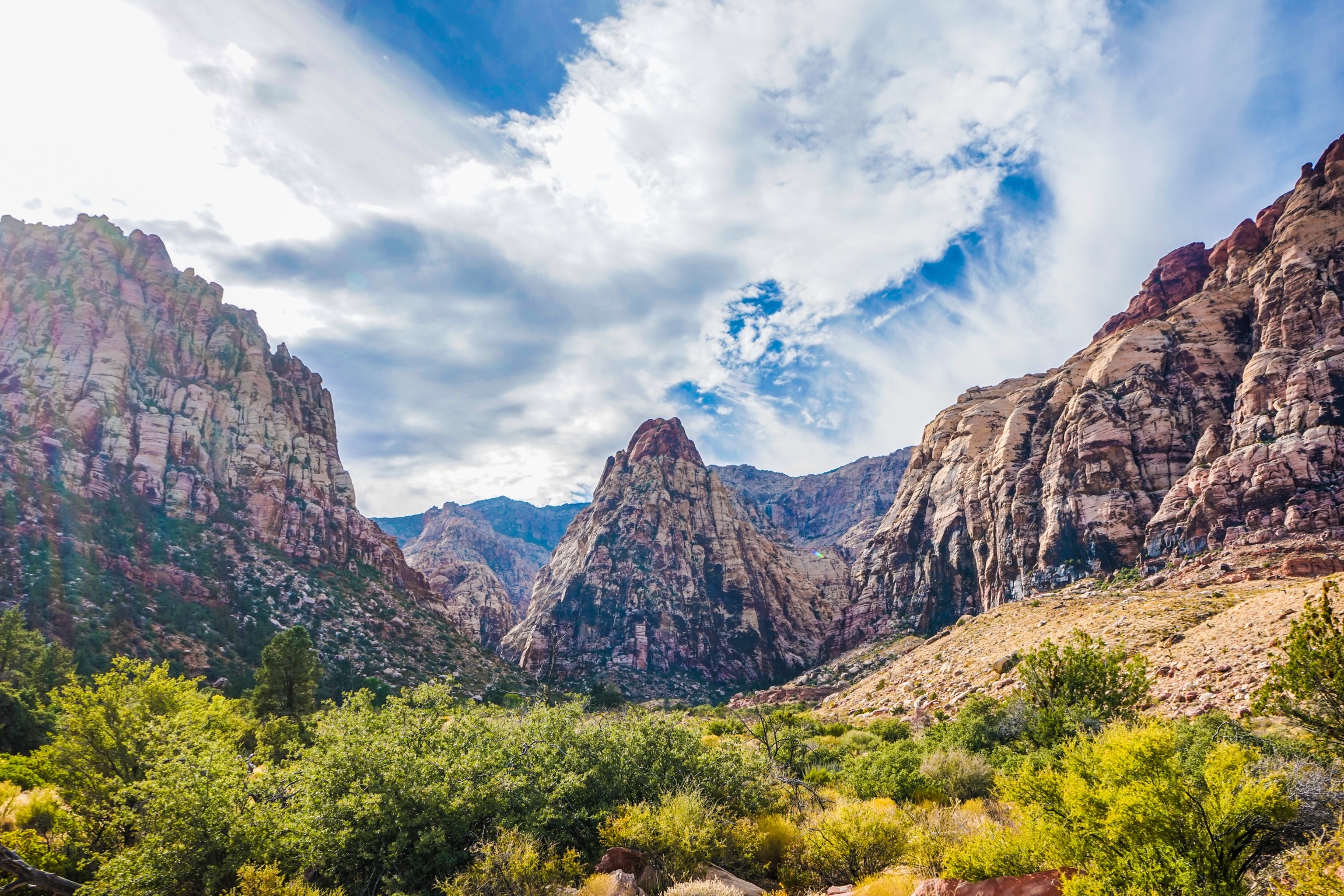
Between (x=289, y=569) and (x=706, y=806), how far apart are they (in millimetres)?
71043

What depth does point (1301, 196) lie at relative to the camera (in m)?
67.5

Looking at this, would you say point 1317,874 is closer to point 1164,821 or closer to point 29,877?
point 1164,821

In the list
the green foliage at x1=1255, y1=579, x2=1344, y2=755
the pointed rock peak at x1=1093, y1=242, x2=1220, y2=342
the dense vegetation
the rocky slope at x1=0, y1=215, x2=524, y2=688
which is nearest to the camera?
the dense vegetation

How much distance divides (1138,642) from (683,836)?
33683mm

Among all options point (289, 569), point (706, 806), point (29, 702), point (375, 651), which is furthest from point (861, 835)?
point (289, 569)

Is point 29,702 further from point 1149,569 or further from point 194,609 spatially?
point 1149,569

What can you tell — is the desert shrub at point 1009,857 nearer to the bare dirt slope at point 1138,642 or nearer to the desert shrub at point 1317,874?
the desert shrub at point 1317,874

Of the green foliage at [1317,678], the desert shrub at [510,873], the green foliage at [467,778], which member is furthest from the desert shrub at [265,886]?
the green foliage at [1317,678]

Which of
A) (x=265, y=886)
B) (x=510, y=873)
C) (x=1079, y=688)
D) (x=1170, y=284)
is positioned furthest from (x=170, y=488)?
(x=1170, y=284)

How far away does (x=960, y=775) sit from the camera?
17.8 meters

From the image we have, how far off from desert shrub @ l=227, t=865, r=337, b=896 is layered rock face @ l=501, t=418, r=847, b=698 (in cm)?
8634

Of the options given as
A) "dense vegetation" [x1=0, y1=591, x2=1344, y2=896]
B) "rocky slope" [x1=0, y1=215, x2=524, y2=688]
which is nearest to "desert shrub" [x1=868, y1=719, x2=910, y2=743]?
"dense vegetation" [x1=0, y1=591, x2=1344, y2=896]

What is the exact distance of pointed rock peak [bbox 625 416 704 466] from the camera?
137375 millimetres

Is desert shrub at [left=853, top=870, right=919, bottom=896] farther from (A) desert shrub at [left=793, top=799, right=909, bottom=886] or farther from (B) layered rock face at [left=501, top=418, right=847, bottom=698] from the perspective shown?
(B) layered rock face at [left=501, top=418, right=847, bottom=698]
